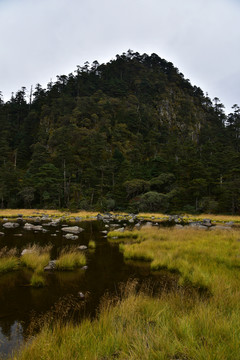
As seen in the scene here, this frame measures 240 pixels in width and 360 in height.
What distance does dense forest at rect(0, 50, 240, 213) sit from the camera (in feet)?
131

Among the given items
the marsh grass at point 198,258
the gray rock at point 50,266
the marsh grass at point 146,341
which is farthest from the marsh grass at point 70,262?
the marsh grass at point 146,341

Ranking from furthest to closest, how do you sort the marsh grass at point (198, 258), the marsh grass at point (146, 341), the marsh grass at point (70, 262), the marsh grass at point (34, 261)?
1. the marsh grass at point (70, 262)
2. the marsh grass at point (34, 261)
3. the marsh grass at point (198, 258)
4. the marsh grass at point (146, 341)

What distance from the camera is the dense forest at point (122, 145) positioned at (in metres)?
39.8

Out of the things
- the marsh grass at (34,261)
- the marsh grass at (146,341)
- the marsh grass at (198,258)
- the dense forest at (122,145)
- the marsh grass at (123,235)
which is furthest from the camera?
the dense forest at (122,145)

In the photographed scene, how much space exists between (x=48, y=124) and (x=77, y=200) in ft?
121

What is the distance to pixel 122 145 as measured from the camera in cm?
6044

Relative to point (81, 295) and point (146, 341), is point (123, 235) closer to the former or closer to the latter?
point (81, 295)

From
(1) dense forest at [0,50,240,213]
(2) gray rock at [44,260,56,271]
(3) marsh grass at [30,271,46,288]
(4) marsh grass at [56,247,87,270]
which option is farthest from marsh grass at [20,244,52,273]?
(1) dense forest at [0,50,240,213]

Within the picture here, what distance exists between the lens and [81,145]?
5488 cm

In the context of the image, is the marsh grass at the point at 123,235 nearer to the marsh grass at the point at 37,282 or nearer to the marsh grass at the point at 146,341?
the marsh grass at the point at 37,282

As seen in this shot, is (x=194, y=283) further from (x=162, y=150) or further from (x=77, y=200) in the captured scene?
(x=162, y=150)

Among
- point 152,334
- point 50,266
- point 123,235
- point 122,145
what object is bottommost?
point 123,235

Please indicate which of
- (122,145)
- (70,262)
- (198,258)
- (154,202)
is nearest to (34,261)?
(70,262)

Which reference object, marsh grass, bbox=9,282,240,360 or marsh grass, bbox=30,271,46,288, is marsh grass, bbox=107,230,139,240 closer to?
marsh grass, bbox=30,271,46,288
